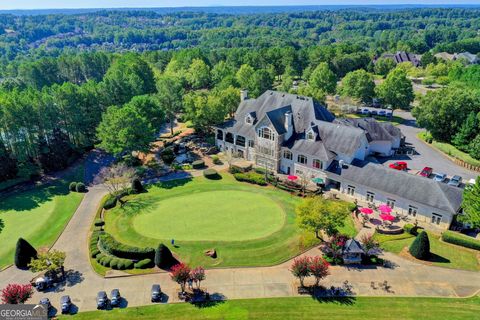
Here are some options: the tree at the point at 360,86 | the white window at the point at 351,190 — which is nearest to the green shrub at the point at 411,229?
the white window at the point at 351,190

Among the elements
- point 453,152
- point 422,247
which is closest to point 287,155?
point 422,247

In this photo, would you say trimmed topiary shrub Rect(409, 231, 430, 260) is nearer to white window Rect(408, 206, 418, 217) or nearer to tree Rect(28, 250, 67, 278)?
white window Rect(408, 206, 418, 217)

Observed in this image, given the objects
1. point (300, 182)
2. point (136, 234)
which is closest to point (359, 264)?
point (300, 182)

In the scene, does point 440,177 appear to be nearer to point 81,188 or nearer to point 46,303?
point 46,303

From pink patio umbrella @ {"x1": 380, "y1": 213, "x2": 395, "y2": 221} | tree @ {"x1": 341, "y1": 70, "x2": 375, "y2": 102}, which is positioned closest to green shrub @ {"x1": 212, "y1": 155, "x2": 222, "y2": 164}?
pink patio umbrella @ {"x1": 380, "y1": 213, "x2": 395, "y2": 221}

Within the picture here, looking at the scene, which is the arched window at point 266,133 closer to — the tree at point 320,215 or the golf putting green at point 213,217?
the golf putting green at point 213,217
